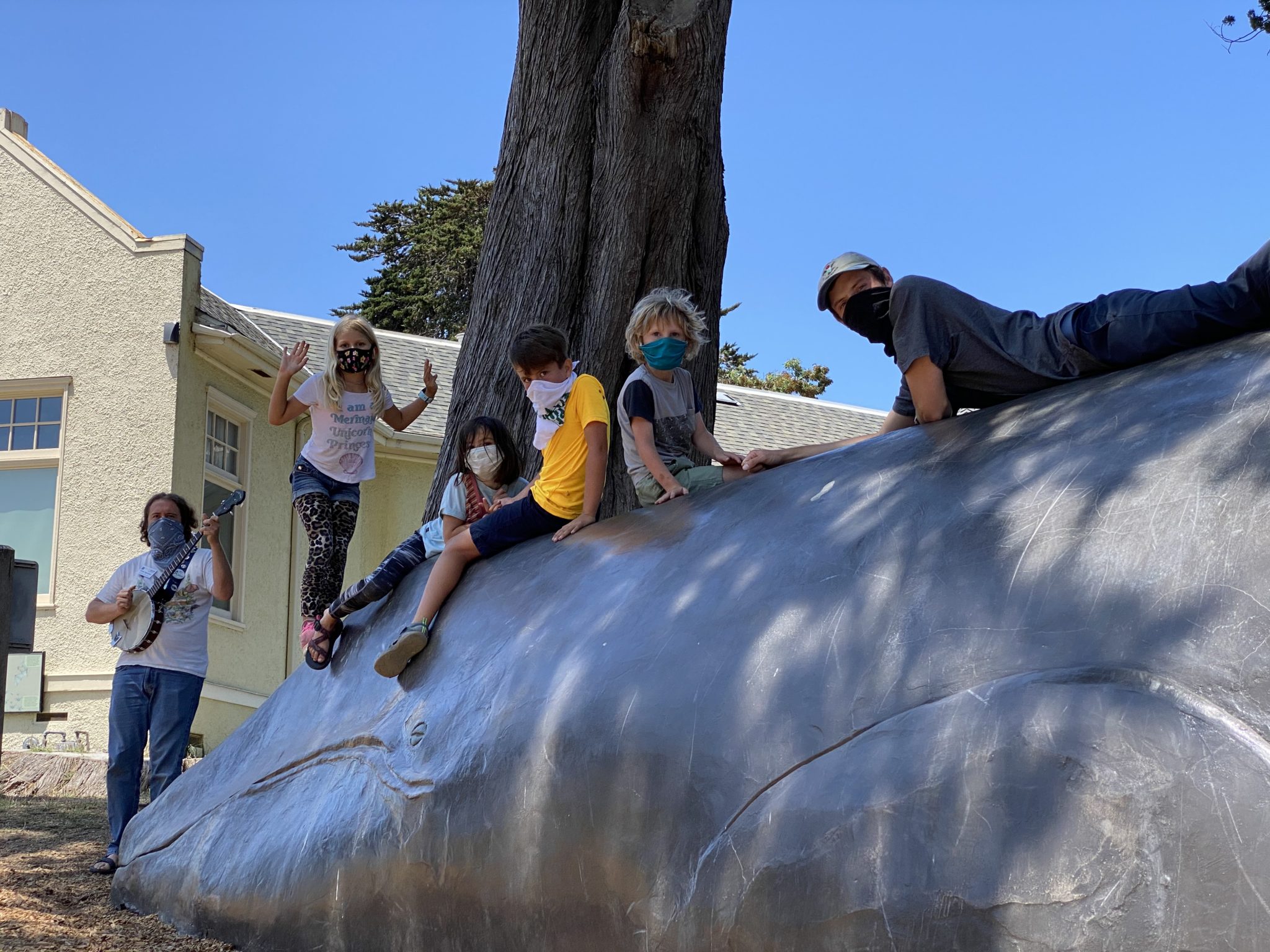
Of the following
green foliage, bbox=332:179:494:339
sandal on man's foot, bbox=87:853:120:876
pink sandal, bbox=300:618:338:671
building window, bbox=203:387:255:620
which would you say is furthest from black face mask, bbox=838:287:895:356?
green foliage, bbox=332:179:494:339

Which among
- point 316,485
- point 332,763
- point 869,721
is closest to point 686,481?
point 332,763

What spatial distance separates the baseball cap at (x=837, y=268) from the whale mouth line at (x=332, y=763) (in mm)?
1910

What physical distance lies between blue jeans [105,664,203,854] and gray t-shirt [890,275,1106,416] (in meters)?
4.25

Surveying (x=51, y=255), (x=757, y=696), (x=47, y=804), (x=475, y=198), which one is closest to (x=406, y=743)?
(x=757, y=696)

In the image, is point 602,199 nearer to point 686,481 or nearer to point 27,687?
point 686,481

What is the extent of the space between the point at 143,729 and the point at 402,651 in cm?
279

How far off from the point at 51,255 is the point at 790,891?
13.3 m

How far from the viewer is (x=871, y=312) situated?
4266 millimetres

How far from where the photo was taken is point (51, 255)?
1396 cm

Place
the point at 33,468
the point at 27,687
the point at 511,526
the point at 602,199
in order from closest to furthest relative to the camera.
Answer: the point at 511,526, the point at 602,199, the point at 27,687, the point at 33,468

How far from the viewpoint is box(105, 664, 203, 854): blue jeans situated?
21.0 feet

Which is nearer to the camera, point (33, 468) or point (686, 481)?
point (686, 481)

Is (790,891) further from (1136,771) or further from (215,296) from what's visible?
(215,296)

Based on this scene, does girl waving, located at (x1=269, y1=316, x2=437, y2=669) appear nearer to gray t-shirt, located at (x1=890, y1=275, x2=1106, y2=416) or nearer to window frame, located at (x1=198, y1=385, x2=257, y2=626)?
gray t-shirt, located at (x1=890, y1=275, x2=1106, y2=416)
